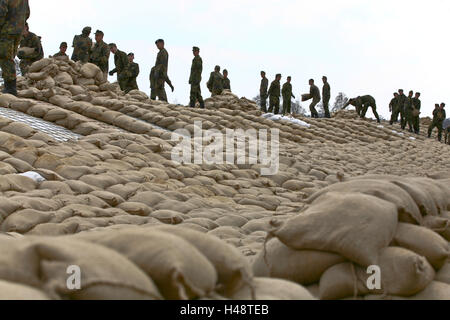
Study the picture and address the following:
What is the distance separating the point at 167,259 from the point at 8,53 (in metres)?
6.09

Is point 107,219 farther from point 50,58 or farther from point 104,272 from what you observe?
point 50,58

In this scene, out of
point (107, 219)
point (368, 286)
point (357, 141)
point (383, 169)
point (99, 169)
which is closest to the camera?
point (368, 286)

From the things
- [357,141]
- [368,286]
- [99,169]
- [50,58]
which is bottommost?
[368,286]

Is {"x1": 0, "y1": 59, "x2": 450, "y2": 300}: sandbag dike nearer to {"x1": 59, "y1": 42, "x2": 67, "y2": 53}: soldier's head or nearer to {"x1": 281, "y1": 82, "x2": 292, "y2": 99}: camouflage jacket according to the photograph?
{"x1": 59, "y1": 42, "x2": 67, "y2": 53}: soldier's head

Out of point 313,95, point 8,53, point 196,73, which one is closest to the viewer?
point 8,53

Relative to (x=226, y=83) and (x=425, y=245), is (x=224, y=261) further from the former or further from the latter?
(x=226, y=83)

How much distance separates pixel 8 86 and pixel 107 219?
14.4ft

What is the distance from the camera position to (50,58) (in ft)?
28.6

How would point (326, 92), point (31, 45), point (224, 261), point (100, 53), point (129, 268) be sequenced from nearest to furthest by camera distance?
point (129, 268) → point (224, 261) → point (31, 45) → point (100, 53) → point (326, 92)

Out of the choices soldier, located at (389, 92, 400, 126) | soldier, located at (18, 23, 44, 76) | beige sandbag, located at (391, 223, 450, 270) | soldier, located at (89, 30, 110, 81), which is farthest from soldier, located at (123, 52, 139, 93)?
beige sandbag, located at (391, 223, 450, 270)

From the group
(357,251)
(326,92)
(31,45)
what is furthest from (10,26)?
(326,92)

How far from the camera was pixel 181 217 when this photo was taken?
3.74m
